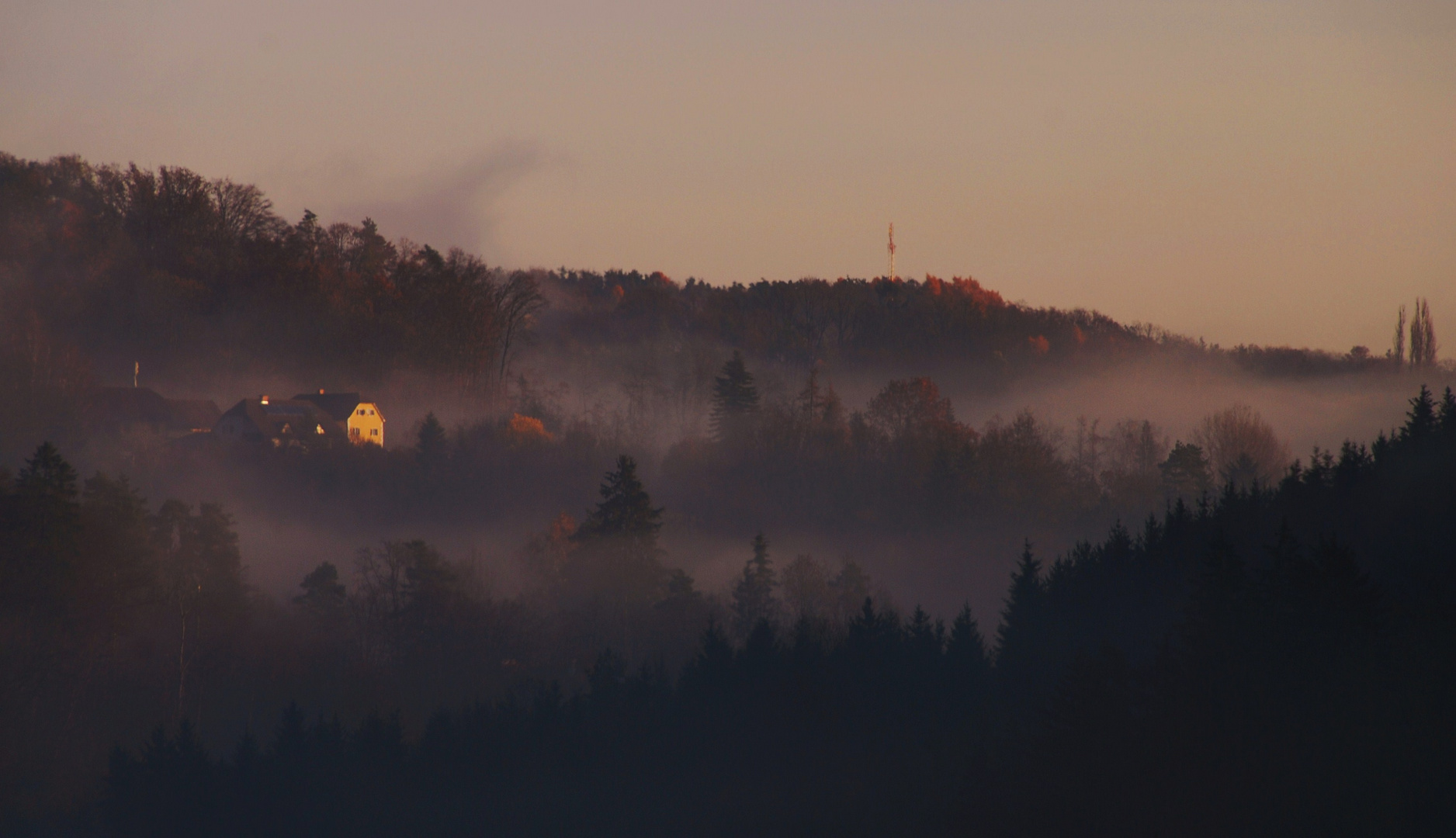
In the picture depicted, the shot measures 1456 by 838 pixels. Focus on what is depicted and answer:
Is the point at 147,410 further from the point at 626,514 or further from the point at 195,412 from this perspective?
the point at 626,514

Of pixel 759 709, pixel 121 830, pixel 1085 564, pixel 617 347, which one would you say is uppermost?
pixel 617 347

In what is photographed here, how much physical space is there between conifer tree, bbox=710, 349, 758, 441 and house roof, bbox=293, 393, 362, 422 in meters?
31.7

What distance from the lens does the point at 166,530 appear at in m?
74.4

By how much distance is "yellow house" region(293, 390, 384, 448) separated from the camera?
371 ft

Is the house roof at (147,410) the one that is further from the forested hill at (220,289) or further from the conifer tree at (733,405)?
the conifer tree at (733,405)

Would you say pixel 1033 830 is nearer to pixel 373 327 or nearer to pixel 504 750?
pixel 504 750

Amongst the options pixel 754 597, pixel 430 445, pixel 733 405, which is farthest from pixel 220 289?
pixel 754 597

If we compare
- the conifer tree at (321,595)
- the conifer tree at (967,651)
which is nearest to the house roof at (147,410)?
the conifer tree at (321,595)

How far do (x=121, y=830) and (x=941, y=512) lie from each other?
76134mm

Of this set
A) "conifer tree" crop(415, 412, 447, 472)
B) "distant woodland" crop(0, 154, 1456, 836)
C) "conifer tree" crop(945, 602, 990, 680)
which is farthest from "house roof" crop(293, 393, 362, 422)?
"conifer tree" crop(945, 602, 990, 680)

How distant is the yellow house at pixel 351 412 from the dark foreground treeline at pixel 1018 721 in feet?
207

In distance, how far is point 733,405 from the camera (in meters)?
122

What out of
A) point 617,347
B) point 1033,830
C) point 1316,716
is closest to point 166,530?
point 1033,830

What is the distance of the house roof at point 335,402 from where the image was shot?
11325 centimetres
